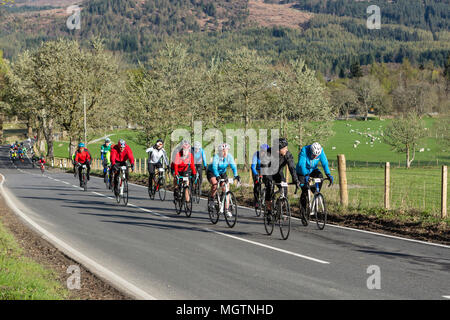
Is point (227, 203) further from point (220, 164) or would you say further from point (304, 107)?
point (304, 107)

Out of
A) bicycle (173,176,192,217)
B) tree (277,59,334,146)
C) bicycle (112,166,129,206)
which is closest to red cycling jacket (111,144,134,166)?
bicycle (112,166,129,206)

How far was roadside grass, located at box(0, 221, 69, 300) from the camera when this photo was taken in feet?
21.8

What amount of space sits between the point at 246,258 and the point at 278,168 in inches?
127

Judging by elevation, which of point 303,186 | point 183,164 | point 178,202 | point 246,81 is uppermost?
point 246,81

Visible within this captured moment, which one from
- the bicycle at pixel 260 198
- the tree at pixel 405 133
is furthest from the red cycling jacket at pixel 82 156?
the tree at pixel 405 133

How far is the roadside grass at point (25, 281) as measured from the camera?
6.65 metres

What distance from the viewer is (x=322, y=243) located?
10.8m

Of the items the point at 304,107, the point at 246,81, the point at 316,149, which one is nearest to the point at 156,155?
the point at 316,149

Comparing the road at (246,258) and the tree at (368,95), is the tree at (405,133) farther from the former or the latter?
the tree at (368,95)

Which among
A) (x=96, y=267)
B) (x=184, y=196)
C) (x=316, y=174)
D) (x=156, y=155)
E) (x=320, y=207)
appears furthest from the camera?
(x=156, y=155)

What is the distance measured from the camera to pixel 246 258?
366 inches

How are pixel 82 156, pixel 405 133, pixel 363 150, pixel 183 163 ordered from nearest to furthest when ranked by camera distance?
pixel 183 163, pixel 82 156, pixel 405 133, pixel 363 150

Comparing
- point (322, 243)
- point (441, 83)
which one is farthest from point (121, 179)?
point (441, 83)

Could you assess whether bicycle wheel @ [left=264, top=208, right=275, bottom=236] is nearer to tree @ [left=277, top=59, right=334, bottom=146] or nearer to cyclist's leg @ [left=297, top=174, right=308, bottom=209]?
cyclist's leg @ [left=297, top=174, right=308, bottom=209]
